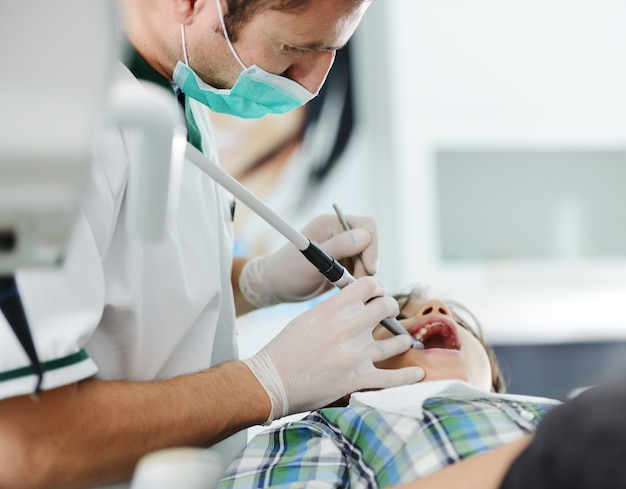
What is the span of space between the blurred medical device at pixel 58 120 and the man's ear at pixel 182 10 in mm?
854

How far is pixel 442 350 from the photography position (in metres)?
1.49

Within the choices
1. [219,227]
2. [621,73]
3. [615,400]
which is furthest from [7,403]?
[621,73]

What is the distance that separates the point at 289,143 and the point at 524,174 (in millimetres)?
1159

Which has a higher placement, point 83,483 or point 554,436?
point 554,436

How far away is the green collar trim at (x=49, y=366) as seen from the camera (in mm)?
950

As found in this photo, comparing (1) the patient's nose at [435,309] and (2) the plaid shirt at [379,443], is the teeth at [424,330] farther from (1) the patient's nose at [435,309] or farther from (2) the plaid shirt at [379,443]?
(2) the plaid shirt at [379,443]

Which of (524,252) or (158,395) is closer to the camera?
(158,395)

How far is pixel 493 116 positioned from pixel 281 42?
2.37 m

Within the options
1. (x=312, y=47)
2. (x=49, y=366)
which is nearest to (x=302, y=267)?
(x=312, y=47)

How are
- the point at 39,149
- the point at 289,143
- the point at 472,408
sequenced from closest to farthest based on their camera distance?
1. the point at 39,149
2. the point at 472,408
3. the point at 289,143

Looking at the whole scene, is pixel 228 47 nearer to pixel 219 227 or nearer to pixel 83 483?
pixel 219 227

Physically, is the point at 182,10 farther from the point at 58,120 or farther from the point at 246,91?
the point at 58,120

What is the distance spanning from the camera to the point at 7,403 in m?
0.99

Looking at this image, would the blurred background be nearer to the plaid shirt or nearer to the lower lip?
the lower lip
